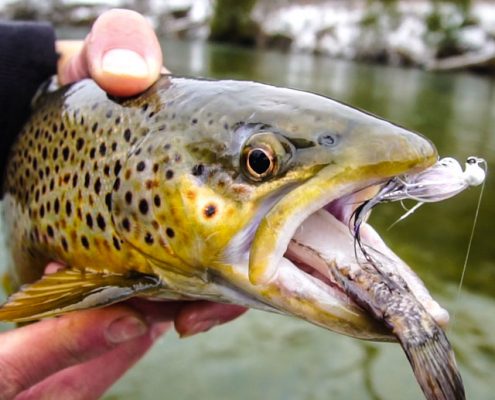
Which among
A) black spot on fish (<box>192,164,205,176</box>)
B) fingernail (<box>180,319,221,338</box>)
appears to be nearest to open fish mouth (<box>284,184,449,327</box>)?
black spot on fish (<box>192,164,205,176</box>)

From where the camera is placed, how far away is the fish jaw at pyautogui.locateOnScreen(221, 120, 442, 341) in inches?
58.0

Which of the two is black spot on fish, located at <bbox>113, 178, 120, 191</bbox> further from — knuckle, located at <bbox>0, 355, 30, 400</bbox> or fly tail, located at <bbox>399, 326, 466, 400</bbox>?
fly tail, located at <bbox>399, 326, 466, 400</bbox>

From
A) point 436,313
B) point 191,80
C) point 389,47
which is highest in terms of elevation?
point 191,80

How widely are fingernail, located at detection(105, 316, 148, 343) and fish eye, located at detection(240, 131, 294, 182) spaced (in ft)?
2.56

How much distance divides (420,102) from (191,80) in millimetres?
18762

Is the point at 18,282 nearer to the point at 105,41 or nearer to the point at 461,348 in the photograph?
the point at 105,41

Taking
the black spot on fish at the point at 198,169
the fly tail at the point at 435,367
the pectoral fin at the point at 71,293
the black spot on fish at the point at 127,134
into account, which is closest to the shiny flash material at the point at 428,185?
the fly tail at the point at 435,367

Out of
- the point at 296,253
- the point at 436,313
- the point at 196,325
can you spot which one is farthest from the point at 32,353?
the point at 436,313

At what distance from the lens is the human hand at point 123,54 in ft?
6.86

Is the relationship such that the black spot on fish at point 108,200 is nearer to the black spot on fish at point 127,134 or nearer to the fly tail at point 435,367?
the black spot on fish at point 127,134

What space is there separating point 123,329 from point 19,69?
5.20 feet

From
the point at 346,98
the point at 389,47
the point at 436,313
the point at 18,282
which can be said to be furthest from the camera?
the point at 389,47

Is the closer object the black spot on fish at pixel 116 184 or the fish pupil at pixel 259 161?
the fish pupil at pixel 259 161

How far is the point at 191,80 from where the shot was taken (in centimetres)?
203
